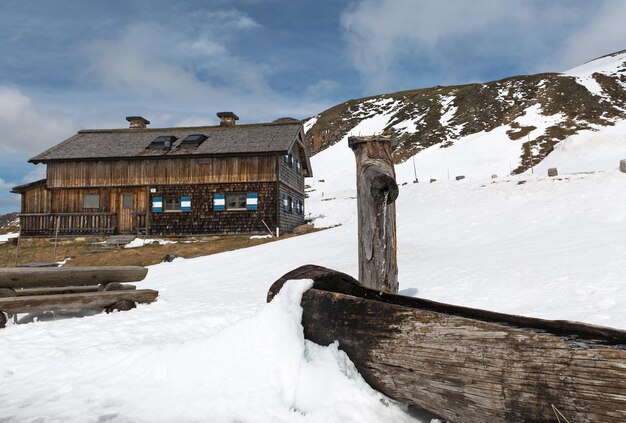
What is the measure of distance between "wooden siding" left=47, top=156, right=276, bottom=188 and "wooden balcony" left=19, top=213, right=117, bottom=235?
2.00 m

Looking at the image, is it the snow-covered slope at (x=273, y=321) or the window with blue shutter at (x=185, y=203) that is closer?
the snow-covered slope at (x=273, y=321)

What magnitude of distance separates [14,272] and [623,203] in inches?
721

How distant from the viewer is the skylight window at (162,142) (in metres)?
26.9

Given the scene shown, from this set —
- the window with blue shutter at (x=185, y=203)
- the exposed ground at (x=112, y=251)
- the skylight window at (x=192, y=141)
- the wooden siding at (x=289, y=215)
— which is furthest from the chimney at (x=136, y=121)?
the wooden siding at (x=289, y=215)

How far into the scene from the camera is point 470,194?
907 inches

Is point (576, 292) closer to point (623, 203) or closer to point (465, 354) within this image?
point (465, 354)

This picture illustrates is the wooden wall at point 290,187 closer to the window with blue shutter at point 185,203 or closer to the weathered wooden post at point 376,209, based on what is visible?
the window with blue shutter at point 185,203

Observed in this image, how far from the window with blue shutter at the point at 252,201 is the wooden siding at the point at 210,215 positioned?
179 millimetres

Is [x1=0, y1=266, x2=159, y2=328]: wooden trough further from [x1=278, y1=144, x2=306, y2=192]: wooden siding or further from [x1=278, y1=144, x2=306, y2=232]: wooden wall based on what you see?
[x1=278, y1=144, x2=306, y2=192]: wooden siding

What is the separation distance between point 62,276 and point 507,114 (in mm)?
74055

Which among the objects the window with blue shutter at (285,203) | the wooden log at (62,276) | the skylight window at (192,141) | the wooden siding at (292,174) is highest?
the skylight window at (192,141)

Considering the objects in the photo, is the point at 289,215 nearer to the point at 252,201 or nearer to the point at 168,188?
the point at 252,201

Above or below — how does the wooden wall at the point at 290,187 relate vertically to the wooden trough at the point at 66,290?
above

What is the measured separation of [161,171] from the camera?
85.2 feet
